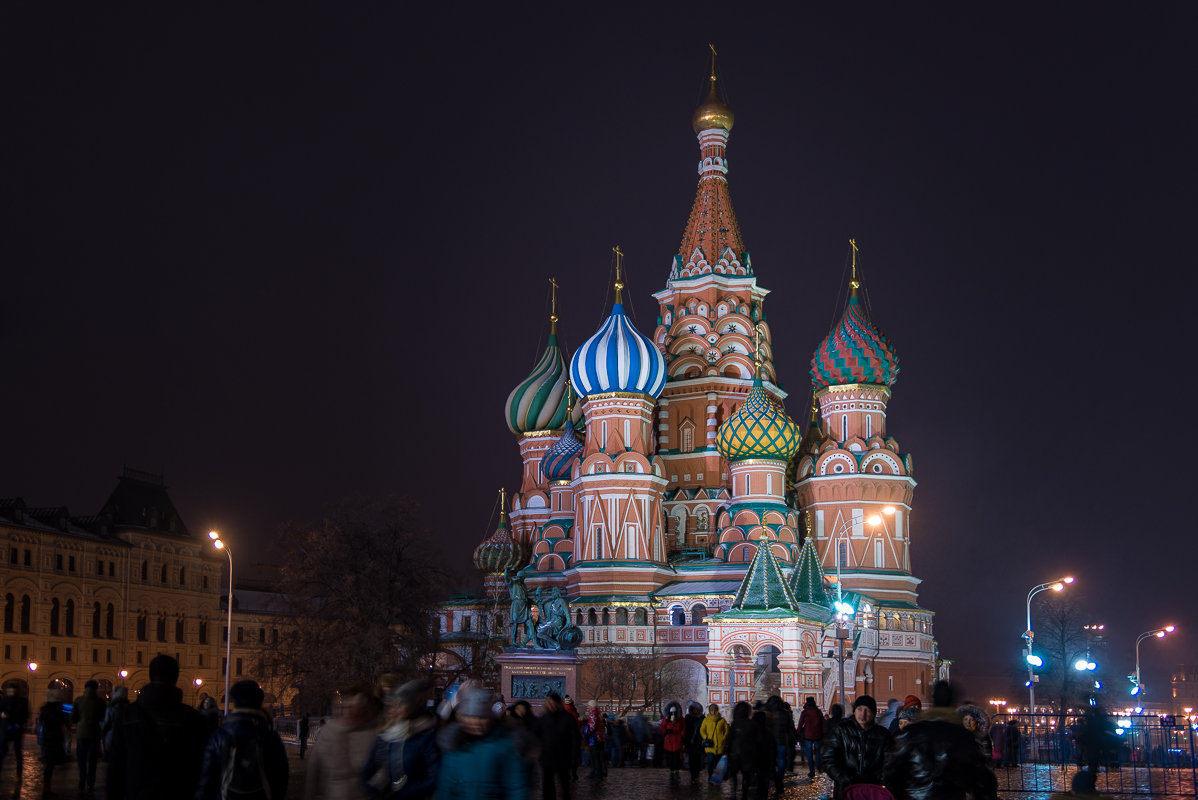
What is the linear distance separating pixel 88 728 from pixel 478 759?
1117 centimetres

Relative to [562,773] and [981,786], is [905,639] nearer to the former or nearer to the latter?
[562,773]

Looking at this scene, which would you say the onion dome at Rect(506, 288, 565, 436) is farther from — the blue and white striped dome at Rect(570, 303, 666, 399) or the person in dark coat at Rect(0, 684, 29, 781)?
the person in dark coat at Rect(0, 684, 29, 781)

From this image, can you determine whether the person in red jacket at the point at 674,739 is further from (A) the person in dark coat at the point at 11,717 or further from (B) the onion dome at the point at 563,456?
(B) the onion dome at the point at 563,456

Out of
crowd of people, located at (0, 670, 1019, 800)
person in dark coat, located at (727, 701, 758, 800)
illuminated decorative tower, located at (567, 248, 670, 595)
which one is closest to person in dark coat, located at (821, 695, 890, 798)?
crowd of people, located at (0, 670, 1019, 800)

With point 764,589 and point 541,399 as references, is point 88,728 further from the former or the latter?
point 541,399

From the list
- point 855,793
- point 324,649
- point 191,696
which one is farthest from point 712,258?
point 855,793

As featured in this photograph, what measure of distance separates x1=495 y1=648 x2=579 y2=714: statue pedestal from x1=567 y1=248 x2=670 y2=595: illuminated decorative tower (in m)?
14.1

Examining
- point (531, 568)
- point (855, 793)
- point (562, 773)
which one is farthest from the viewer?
point (531, 568)

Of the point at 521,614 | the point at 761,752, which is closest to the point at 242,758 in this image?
the point at 761,752

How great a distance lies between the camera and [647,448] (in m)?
52.3

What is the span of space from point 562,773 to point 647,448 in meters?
36.8

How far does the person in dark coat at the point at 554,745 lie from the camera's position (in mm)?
15047

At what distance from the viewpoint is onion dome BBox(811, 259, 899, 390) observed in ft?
176

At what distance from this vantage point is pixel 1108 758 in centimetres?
1978
